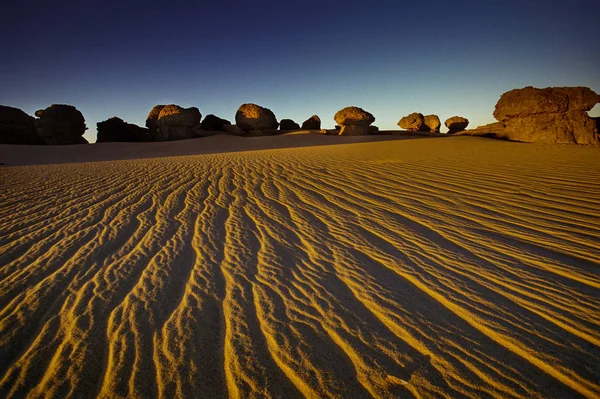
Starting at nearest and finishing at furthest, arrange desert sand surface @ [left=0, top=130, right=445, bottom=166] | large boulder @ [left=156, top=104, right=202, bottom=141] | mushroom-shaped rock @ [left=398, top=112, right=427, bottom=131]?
desert sand surface @ [left=0, top=130, right=445, bottom=166] → large boulder @ [left=156, top=104, right=202, bottom=141] → mushroom-shaped rock @ [left=398, top=112, right=427, bottom=131]

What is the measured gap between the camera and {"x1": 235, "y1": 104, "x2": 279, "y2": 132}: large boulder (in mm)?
29000

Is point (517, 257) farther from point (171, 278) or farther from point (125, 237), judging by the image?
point (125, 237)

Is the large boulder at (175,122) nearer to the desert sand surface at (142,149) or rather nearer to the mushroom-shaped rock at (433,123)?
the desert sand surface at (142,149)

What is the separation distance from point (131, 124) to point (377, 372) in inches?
1439

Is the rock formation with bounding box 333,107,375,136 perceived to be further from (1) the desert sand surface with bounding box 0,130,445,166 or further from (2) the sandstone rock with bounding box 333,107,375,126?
(1) the desert sand surface with bounding box 0,130,445,166

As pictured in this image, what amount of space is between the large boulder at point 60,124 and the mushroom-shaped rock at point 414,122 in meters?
37.0

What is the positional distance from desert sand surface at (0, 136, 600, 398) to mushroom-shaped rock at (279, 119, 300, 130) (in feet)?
108

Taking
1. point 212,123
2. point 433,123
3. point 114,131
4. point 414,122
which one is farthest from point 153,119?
point 433,123

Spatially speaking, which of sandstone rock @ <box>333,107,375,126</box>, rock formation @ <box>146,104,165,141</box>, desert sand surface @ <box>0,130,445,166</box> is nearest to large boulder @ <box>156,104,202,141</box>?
rock formation @ <box>146,104,165,141</box>

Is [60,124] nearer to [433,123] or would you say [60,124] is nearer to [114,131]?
[114,131]

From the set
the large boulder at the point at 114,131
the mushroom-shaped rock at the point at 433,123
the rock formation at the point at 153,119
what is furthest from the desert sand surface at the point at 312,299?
the mushroom-shaped rock at the point at 433,123

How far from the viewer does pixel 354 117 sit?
2820 centimetres

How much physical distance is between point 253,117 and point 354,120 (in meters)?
Result: 10.4

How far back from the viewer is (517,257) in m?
2.35
